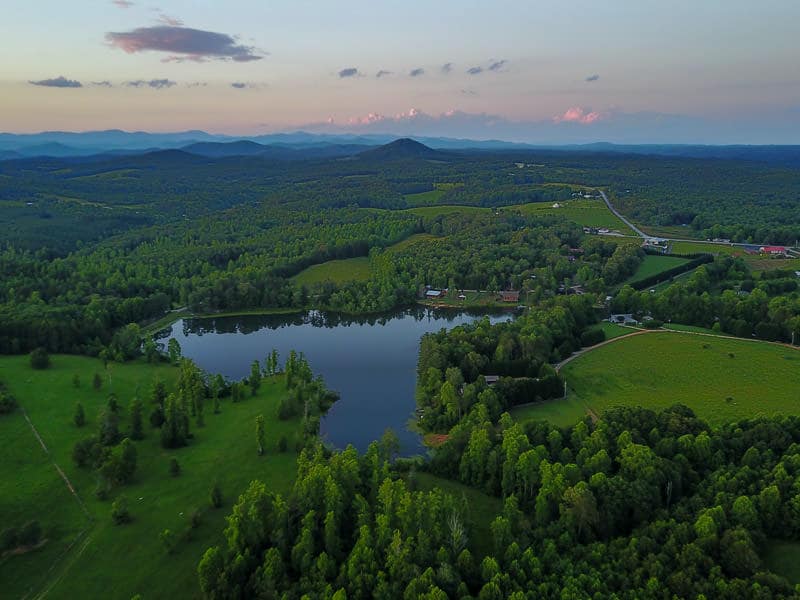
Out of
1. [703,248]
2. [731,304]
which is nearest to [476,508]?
[731,304]

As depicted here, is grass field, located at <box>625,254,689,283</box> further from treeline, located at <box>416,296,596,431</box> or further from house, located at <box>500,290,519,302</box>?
treeline, located at <box>416,296,596,431</box>

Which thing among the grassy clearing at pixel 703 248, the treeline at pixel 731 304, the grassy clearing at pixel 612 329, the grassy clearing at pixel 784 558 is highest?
the grassy clearing at pixel 703 248

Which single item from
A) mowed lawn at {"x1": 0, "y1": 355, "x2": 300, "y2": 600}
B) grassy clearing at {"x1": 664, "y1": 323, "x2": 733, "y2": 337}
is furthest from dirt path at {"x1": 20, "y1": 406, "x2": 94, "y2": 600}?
grassy clearing at {"x1": 664, "y1": 323, "x2": 733, "y2": 337}

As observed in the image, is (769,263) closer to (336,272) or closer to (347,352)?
(336,272)

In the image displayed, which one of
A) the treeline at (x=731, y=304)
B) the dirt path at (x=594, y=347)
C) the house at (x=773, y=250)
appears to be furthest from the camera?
the house at (x=773, y=250)

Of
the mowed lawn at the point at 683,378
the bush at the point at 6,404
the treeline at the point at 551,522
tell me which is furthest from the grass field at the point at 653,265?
the bush at the point at 6,404

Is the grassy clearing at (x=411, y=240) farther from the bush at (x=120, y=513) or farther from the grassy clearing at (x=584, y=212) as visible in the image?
the bush at (x=120, y=513)
